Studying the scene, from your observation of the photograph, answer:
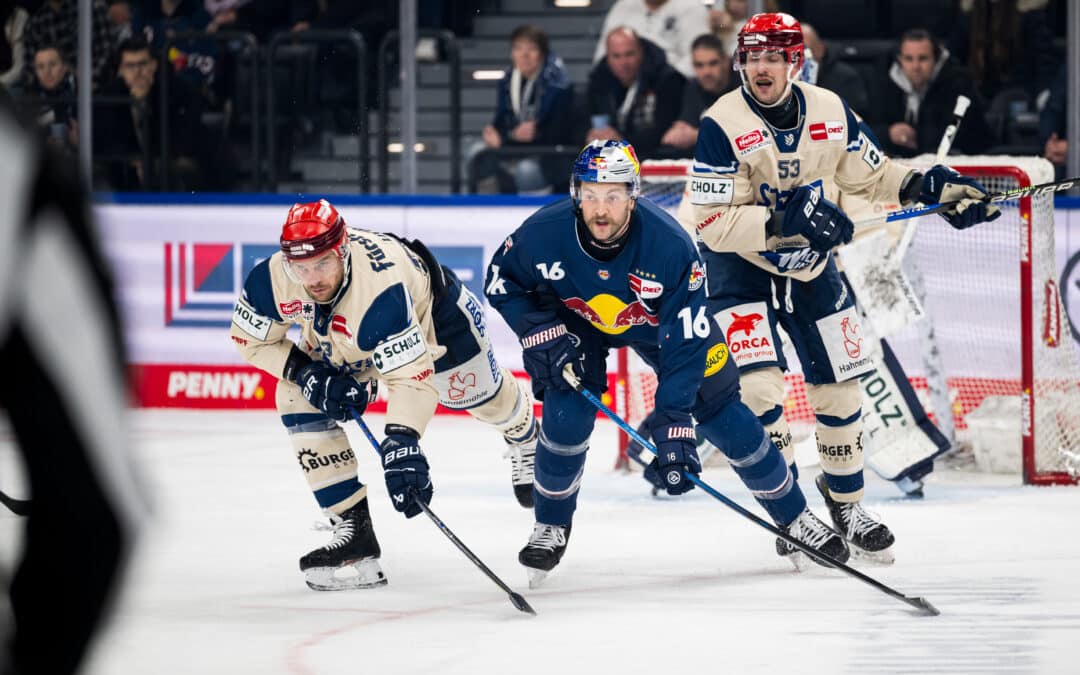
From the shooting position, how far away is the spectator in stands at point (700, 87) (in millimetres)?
7630

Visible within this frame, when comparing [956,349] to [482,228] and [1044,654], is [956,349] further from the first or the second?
[1044,654]

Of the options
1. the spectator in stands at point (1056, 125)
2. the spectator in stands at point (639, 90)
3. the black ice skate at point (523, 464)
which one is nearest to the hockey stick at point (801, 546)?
the black ice skate at point (523, 464)

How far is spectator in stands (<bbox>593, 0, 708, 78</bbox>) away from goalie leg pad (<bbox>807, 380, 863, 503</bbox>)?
3.44 m

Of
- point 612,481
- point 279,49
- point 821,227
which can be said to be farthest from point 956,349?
point 279,49

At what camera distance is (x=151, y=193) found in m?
8.41

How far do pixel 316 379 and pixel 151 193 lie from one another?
4494 mm

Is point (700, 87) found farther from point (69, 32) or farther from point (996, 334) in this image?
point (69, 32)

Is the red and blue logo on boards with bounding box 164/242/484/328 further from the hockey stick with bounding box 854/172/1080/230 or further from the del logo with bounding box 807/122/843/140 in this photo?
the del logo with bounding box 807/122/843/140

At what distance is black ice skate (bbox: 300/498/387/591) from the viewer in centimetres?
428

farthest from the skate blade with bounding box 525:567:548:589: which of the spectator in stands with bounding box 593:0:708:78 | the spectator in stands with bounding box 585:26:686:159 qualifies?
the spectator in stands with bounding box 593:0:708:78

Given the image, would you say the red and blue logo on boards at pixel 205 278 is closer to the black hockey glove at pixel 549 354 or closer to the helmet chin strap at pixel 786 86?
the helmet chin strap at pixel 786 86

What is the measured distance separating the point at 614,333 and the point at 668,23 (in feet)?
13.0

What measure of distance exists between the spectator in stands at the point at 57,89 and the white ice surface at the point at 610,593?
8.20 ft

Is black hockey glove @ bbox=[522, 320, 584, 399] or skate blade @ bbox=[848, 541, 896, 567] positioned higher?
black hockey glove @ bbox=[522, 320, 584, 399]
